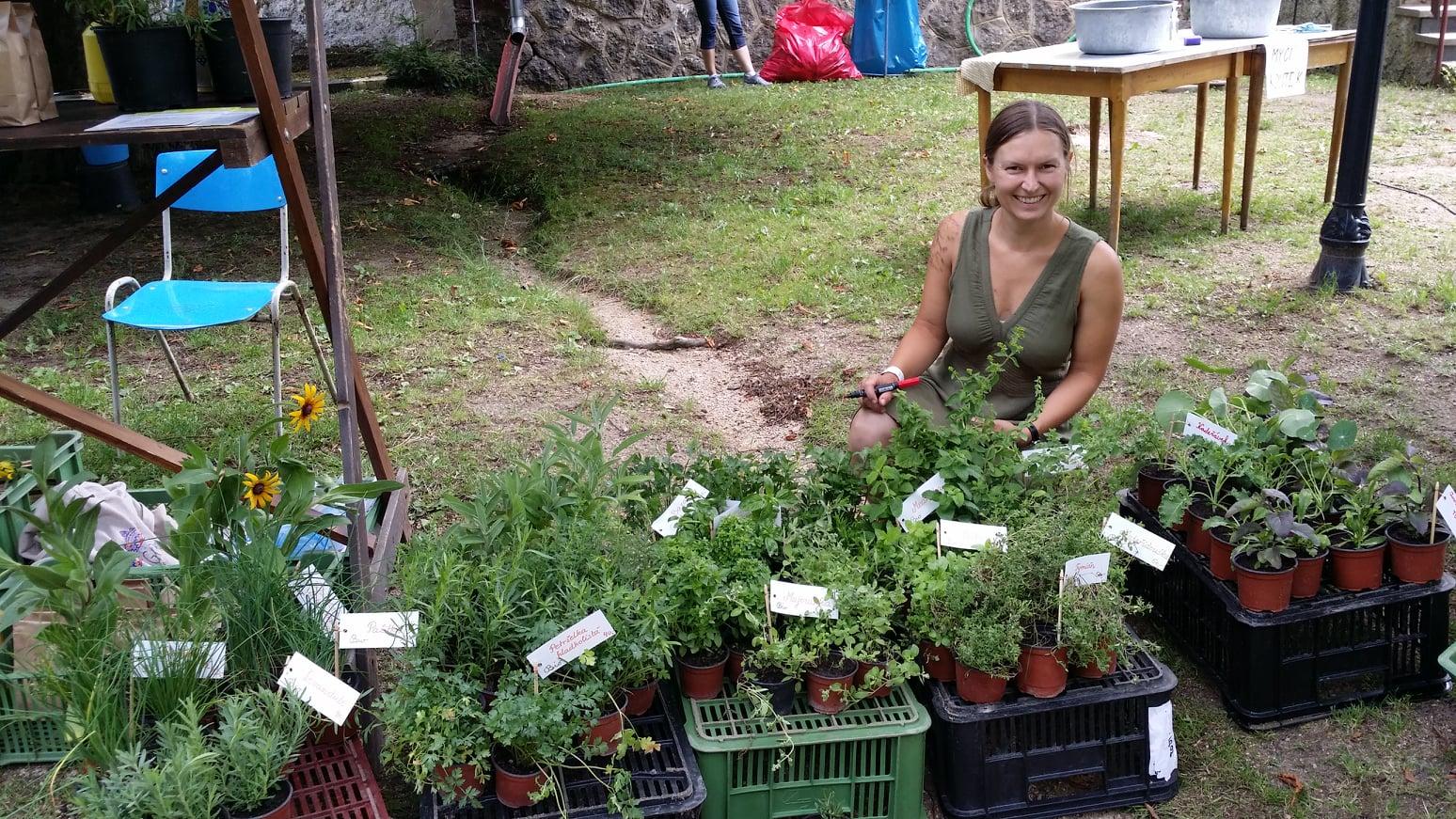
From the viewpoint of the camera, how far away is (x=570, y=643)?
2121 millimetres

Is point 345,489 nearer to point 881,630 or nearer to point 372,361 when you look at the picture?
point 881,630

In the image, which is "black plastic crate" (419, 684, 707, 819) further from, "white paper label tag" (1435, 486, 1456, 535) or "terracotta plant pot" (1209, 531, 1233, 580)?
"white paper label tag" (1435, 486, 1456, 535)

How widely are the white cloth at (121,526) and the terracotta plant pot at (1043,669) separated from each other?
1829mm

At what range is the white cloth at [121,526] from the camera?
2703 mm

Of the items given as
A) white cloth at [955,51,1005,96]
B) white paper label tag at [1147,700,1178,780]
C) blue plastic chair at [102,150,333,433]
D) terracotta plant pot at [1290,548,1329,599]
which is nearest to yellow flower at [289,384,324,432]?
blue plastic chair at [102,150,333,433]

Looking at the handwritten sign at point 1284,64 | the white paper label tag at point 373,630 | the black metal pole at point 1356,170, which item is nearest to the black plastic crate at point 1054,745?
the white paper label tag at point 373,630

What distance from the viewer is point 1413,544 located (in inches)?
101

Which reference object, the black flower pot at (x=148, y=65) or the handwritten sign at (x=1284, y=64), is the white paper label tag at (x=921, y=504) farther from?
the handwritten sign at (x=1284, y=64)

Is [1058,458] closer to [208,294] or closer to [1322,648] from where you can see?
[1322,648]

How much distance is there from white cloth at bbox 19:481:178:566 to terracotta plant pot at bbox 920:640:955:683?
1642mm

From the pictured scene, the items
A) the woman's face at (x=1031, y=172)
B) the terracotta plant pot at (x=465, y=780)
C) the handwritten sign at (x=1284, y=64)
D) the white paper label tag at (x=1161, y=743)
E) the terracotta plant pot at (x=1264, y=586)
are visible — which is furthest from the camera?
the handwritten sign at (x=1284, y=64)

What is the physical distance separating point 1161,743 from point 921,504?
68 centimetres

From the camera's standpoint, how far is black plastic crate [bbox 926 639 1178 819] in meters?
2.33

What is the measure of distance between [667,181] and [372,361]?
2992 mm
